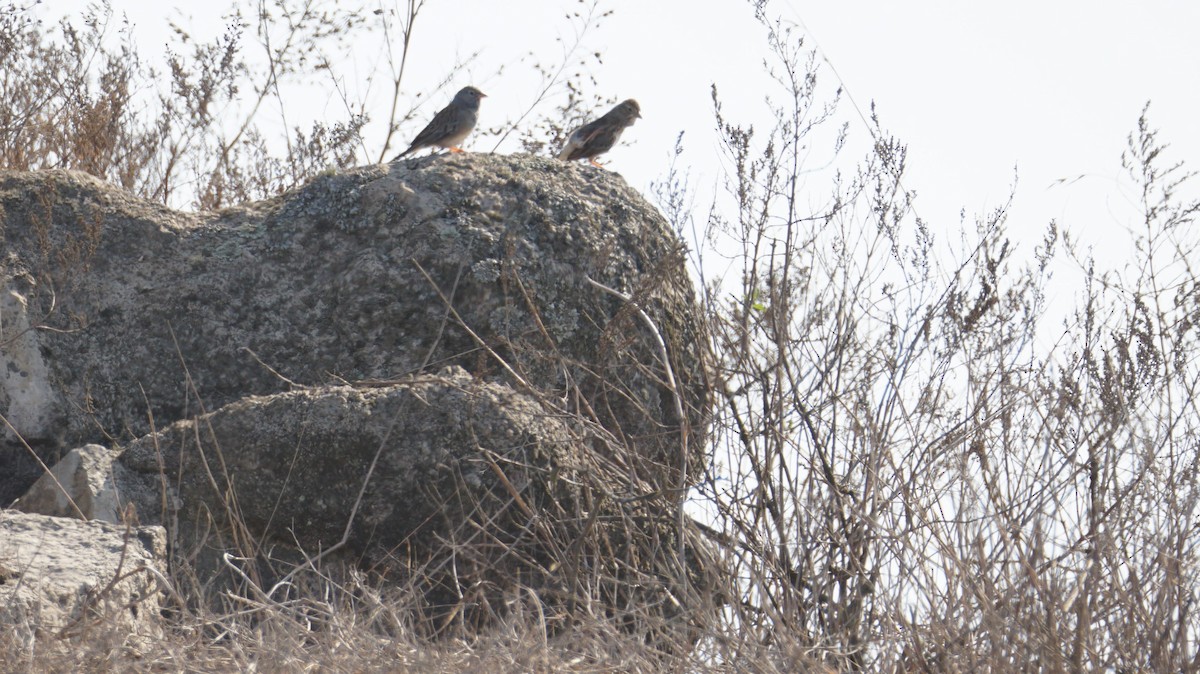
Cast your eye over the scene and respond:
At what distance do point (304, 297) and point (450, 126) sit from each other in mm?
2188

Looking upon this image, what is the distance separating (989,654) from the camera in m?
2.91

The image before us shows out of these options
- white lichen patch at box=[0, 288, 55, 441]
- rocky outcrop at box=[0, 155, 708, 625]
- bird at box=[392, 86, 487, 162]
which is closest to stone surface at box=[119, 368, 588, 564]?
rocky outcrop at box=[0, 155, 708, 625]

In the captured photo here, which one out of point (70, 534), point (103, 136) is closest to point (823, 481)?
point (70, 534)

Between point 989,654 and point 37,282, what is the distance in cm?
356

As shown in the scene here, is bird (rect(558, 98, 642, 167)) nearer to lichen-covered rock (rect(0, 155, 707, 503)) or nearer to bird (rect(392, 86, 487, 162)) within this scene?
bird (rect(392, 86, 487, 162))

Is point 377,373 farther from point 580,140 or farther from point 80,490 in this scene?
point 580,140

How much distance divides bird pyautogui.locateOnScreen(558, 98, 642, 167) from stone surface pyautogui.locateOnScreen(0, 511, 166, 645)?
3.87 m

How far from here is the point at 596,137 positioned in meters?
7.23

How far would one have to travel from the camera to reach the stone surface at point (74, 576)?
324cm

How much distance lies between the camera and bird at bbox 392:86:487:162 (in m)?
6.96

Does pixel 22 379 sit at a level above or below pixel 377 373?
below

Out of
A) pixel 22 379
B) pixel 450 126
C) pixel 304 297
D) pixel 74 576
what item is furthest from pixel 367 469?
pixel 450 126

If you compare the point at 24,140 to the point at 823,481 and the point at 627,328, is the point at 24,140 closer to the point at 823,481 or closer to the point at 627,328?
the point at 627,328

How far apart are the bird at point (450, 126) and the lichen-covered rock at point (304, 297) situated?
1.68 metres
